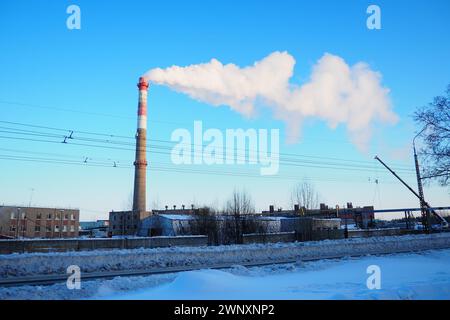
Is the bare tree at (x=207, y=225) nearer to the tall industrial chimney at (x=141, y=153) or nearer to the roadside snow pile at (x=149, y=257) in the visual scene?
the roadside snow pile at (x=149, y=257)

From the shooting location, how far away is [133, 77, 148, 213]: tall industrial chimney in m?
65.9

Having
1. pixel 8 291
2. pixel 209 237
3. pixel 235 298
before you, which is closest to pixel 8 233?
pixel 209 237

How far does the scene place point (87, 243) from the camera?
99.8 feet

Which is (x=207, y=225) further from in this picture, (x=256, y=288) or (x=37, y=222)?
(x=37, y=222)

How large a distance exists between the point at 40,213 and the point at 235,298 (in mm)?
88430

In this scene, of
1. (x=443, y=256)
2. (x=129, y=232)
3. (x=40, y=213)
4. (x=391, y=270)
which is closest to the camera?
(x=391, y=270)

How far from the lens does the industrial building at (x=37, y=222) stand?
80000 millimetres

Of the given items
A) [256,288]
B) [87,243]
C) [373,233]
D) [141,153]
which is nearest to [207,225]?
[87,243]

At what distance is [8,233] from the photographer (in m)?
79.4

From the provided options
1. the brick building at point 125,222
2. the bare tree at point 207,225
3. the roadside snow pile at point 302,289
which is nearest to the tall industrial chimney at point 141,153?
the brick building at point 125,222

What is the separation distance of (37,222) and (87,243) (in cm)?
6282

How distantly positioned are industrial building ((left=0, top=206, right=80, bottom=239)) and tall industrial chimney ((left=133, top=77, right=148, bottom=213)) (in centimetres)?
2782
